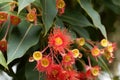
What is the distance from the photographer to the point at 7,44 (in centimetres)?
129

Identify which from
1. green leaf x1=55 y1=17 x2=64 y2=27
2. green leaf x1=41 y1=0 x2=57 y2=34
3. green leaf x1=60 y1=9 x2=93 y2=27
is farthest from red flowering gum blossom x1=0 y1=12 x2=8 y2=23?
green leaf x1=60 y1=9 x2=93 y2=27

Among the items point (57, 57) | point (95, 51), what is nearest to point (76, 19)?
point (95, 51)

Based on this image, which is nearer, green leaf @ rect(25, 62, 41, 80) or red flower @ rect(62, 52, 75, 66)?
red flower @ rect(62, 52, 75, 66)

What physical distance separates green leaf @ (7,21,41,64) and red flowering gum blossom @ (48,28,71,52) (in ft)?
0.23

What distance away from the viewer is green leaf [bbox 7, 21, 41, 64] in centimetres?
127

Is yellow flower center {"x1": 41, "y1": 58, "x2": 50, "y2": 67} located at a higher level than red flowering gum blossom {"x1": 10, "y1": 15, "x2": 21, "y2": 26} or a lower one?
lower

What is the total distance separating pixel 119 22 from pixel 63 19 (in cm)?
98

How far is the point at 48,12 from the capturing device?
132 centimetres

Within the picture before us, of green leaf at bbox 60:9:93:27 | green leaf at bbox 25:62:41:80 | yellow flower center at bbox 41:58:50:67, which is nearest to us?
yellow flower center at bbox 41:58:50:67

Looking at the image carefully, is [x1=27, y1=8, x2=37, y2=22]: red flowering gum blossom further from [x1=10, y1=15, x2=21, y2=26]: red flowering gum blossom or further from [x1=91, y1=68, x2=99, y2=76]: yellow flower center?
[x1=91, y1=68, x2=99, y2=76]: yellow flower center

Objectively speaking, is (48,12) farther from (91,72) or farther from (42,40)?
(91,72)

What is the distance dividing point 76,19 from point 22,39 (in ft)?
1.07

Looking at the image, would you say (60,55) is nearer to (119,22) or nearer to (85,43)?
(85,43)

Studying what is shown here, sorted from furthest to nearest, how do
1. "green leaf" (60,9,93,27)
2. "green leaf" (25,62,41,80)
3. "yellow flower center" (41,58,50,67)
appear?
"green leaf" (60,9,93,27) → "green leaf" (25,62,41,80) → "yellow flower center" (41,58,50,67)
